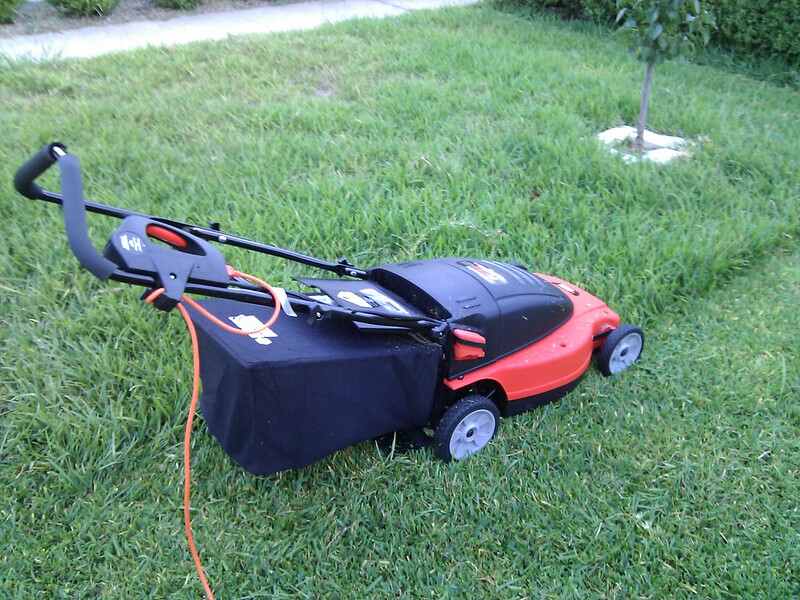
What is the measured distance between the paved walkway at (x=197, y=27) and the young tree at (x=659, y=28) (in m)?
3.30

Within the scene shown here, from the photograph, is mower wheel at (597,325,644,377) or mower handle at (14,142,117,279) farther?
mower wheel at (597,325,644,377)

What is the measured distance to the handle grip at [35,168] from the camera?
1621mm

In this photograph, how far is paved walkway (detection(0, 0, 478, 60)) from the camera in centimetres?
562

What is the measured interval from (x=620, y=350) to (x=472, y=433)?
2.43 feet

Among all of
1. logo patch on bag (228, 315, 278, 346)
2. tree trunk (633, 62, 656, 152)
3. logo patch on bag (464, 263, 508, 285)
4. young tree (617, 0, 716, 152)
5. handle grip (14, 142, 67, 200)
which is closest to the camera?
handle grip (14, 142, 67, 200)

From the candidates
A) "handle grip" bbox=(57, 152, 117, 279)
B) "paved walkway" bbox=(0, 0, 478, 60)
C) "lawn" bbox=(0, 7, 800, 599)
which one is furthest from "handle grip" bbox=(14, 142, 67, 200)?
"paved walkway" bbox=(0, 0, 478, 60)

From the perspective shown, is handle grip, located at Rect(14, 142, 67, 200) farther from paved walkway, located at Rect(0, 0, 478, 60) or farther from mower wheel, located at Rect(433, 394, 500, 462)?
paved walkway, located at Rect(0, 0, 478, 60)

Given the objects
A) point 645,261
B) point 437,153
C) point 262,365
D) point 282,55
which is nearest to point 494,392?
point 262,365

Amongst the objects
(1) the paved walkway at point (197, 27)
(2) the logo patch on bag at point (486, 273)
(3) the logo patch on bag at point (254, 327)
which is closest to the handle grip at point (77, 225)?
(3) the logo patch on bag at point (254, 327)

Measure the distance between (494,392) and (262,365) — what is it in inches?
36.0

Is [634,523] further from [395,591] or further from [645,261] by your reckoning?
[645,261]

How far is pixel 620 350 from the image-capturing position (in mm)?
2721

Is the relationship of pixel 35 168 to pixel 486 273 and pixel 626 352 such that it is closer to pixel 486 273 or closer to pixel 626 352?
pixel 486 273

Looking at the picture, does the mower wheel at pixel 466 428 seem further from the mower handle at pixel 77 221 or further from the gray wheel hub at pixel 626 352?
the mower handle at pixel 77 221
